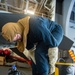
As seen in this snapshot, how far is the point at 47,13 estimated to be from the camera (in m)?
3.29

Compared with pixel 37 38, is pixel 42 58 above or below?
below

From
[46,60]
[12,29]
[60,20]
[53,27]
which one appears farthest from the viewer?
[60,20]

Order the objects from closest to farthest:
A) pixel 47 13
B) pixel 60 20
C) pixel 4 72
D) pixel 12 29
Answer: pixel 12 29, pixel 4 72, pixel 47 13, pixel 60 20

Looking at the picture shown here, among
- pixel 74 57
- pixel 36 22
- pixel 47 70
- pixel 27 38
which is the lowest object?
pixel 74 57

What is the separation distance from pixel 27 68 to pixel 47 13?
4.06 ft

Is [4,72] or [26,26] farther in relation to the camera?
[4,72]

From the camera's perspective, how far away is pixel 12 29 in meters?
1.06

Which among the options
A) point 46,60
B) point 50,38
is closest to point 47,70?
point 46,60

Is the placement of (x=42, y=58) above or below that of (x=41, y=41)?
below

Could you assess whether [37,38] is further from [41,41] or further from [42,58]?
[42,58]

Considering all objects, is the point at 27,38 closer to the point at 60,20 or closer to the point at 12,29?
the point at 12,29

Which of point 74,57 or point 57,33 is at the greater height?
point 57,33

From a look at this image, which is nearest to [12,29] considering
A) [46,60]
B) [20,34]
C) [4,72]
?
[20,34]

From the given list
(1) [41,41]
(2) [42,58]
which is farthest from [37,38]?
(2) [42,58]
